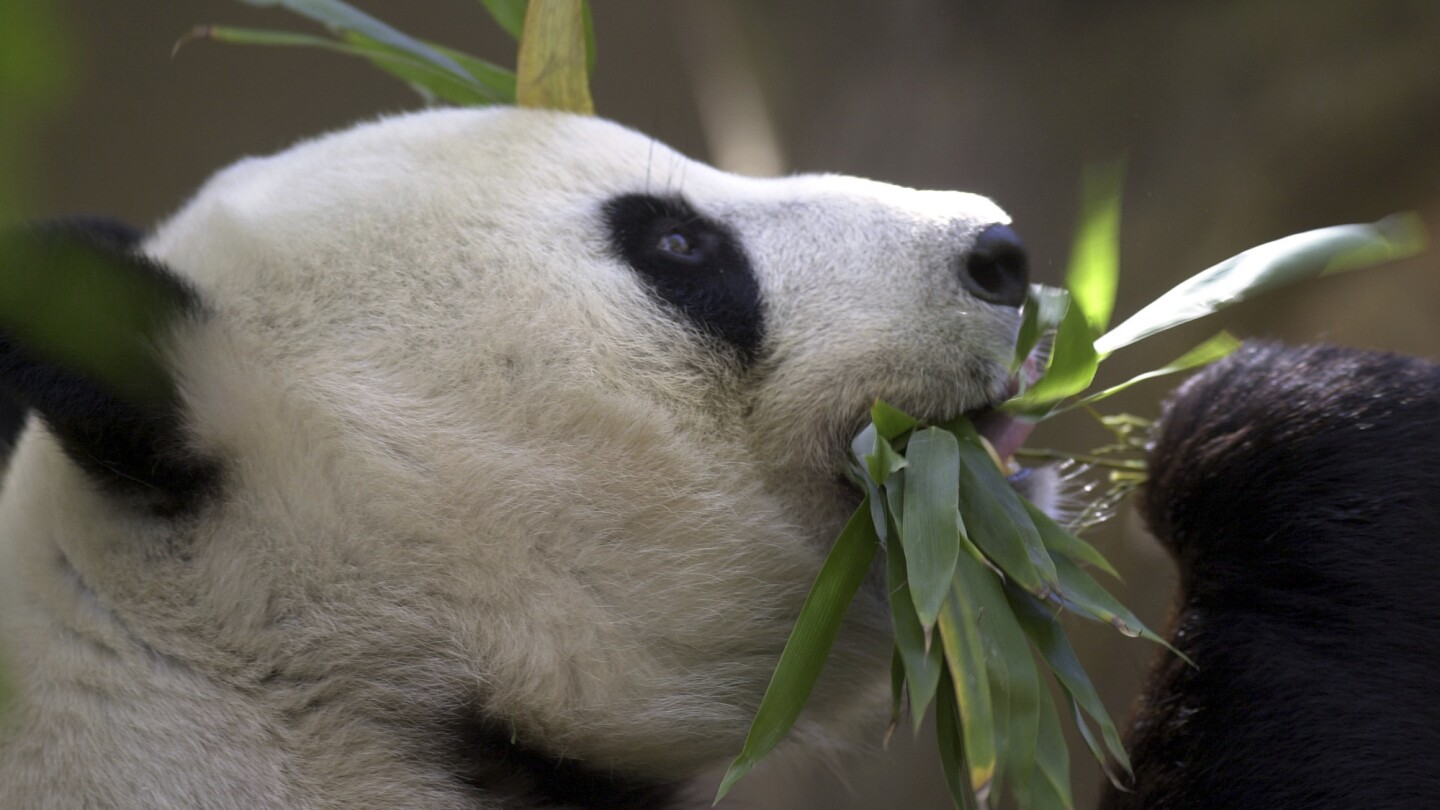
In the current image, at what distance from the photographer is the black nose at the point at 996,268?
179cm

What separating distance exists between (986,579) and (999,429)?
1.03 ft

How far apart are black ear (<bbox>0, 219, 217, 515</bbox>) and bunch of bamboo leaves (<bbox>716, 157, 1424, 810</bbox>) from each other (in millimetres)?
855

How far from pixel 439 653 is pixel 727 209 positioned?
83 centimetres

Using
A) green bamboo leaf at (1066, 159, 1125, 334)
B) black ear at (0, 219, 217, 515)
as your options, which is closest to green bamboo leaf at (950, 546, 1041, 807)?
green bamboo leaf at (1066, 159, 1125, 334)

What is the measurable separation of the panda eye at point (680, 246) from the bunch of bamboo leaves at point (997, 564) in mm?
416

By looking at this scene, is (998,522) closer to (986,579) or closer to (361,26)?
(986,579)

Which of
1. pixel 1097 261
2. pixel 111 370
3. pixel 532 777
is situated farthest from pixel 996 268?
pixel 111 370

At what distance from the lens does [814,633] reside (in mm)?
1604

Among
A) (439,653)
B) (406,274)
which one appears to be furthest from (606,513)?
(406,274)

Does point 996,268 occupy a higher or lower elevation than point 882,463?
higher

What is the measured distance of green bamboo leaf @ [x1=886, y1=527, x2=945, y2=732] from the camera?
1.46m

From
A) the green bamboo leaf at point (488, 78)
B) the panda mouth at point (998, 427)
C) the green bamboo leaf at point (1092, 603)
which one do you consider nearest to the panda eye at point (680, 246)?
A: the panda mouth at point (998, 427)

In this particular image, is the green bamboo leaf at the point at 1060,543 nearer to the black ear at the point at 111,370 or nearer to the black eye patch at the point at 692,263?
the black eye patch at the point at 692,263

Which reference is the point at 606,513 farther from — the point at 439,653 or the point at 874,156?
the point at 874,156
